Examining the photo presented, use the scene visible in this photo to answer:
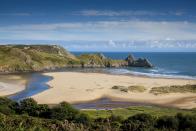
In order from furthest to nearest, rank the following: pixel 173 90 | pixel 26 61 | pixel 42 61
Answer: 1. pixel 42 61
2. pixel 26 61
3. pixel 173 90

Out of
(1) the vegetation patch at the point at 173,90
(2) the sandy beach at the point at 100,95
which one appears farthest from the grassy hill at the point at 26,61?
(1) the vegetation patch at the point at 173,90

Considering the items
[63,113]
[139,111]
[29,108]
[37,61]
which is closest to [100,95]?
[139,111]

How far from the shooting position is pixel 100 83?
316 feet

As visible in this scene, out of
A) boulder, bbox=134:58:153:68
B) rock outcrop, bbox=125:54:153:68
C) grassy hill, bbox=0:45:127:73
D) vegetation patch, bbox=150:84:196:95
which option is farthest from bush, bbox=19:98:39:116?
boulder, bbox=134:58:153:68

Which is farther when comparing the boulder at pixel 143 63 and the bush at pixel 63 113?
the boulder at pixel 143 63

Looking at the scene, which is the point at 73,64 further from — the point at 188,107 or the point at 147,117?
the point at 147,117

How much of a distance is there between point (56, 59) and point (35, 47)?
37.9m

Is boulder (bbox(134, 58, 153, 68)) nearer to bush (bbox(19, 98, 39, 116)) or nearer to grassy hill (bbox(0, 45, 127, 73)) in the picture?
grassy hill (bbox(0, 45, 127, 73))

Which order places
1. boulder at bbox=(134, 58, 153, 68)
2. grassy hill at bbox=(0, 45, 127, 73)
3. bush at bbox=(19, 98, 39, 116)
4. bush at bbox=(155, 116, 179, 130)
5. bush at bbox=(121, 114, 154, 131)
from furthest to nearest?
boulder at bbox=(134, 58, 153, 68)
grassy hill at bbox=(0, 45, 127, 73)
bush at bbox=(19, 98, 39, 116)
bush at bbox=(155, 116, 179, 130)
bush at bbox=(121, 114, 154, 131)

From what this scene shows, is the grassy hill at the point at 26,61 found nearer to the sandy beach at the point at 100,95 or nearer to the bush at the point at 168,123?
the sandy beach at the point at 100,95

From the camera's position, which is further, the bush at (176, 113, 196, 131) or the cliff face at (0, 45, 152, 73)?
the cliff face at (0, 45, 152, 73)

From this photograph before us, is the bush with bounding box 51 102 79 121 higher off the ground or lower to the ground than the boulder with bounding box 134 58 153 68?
lower

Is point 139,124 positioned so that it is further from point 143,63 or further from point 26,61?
point 143,63

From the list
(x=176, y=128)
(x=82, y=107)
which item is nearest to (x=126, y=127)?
(x=176, y=128)
